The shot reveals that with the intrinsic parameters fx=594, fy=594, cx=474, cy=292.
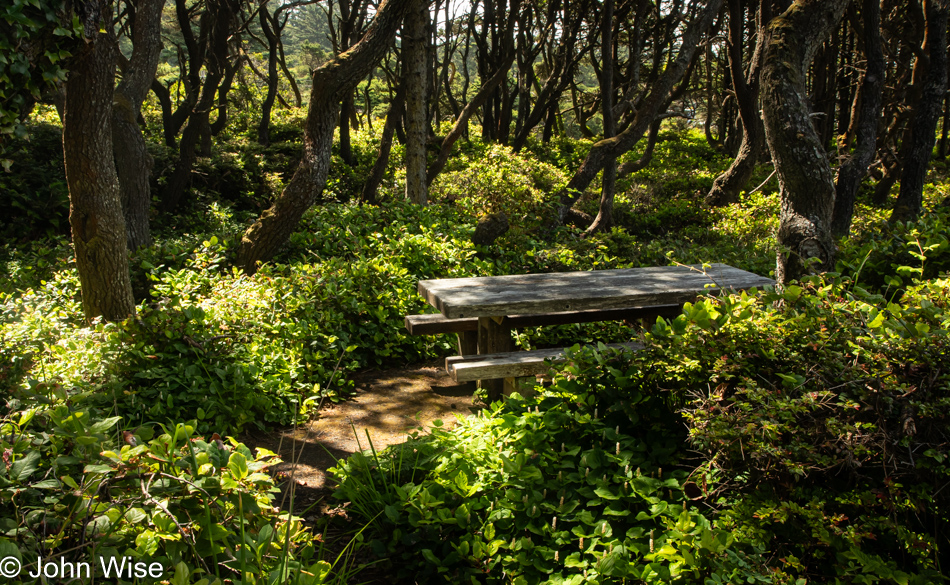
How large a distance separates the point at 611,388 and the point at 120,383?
311cm

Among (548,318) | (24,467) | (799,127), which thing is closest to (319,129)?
(548,318)

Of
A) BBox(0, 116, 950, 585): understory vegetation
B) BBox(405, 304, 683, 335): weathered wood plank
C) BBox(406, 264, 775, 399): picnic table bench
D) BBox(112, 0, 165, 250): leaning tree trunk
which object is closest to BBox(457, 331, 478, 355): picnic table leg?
BBox(406, 264, 775, 399): picnic table bench

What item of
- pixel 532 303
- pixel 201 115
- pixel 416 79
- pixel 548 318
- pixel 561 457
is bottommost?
pixel 561 457

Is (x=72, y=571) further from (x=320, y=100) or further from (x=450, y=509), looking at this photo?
(x=320, y=100)

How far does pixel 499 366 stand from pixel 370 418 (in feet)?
4.10

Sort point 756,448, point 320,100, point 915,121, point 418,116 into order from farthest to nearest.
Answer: point 418,116
point 915,121
point 320,100
point 756,448

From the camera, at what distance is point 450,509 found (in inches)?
110

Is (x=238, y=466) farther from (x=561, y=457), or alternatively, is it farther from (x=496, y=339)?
(x=496, y=339)

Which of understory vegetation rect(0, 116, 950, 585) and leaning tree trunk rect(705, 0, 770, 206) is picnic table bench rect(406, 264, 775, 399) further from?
leaning tree trunk rect(705, 0, 770, 206)

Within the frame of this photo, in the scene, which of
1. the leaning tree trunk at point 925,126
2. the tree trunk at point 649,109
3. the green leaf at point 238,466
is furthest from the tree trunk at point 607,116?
the green leaf at point 238,466

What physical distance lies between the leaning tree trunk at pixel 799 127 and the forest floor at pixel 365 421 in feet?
8.76

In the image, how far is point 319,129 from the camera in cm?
674

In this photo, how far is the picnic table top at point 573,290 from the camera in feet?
13.2

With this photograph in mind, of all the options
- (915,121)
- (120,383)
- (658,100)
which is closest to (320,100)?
(120,383)
